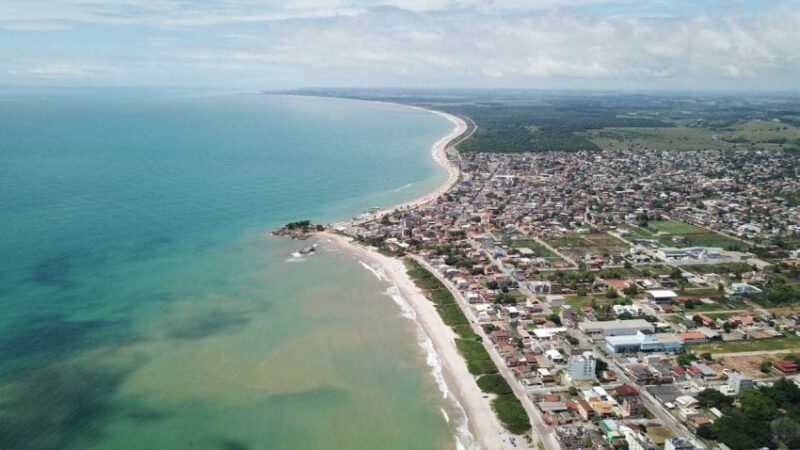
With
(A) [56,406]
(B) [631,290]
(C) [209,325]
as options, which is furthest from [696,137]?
(A) [56,406]

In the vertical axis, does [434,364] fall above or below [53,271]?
below

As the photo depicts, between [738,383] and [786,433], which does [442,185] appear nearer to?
[738,383]

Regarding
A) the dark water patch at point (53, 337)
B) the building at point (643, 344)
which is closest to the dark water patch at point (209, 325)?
the dark water patch at point (53, 337)

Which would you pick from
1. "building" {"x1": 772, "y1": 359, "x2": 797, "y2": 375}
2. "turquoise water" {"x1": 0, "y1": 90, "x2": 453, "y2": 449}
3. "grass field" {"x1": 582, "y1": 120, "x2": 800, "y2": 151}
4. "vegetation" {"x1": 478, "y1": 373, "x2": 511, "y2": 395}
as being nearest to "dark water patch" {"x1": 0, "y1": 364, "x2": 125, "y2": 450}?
"turquoise water" {"x1": 0, "y1": 90, "x2": 453, "y2": 449}

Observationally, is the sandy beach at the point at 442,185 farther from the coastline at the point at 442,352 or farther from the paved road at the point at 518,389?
the paved road at the point at 518,389

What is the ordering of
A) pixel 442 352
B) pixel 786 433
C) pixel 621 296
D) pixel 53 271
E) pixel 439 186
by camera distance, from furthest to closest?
1. pixel 439 186
2. pixel 53 271
3. pixel 621 296
4. pixel 442 352
5. pixel 786 433
